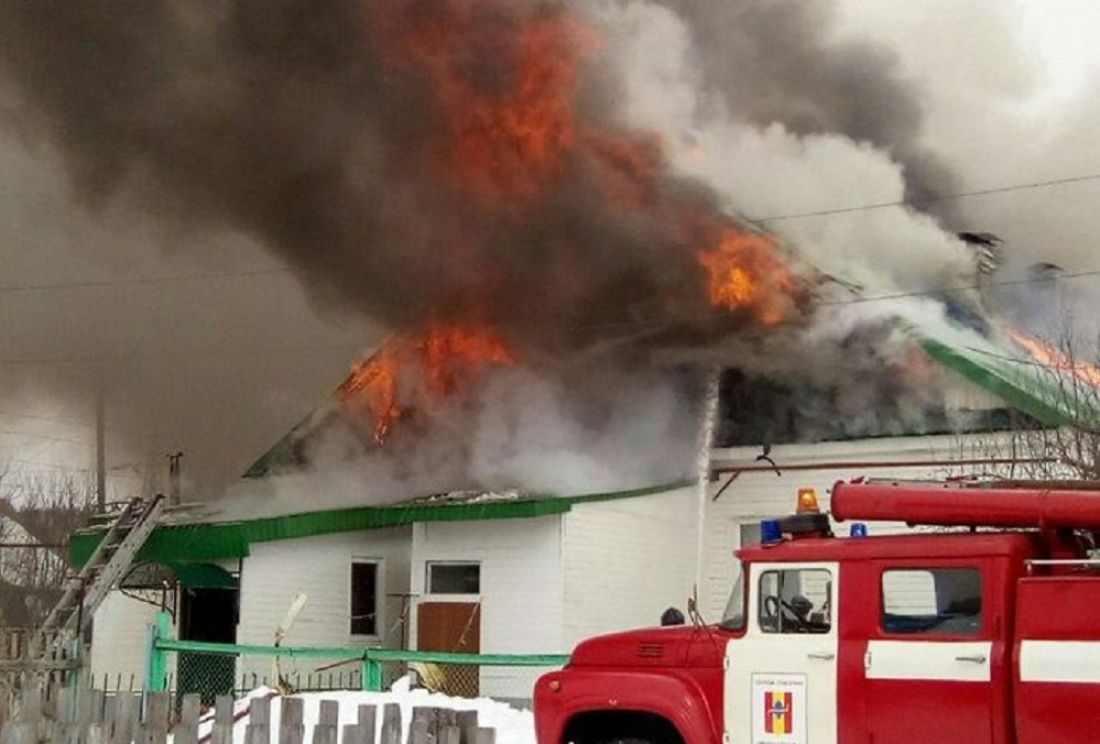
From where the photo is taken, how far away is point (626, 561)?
63.0 ft

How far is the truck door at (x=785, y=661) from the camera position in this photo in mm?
7625

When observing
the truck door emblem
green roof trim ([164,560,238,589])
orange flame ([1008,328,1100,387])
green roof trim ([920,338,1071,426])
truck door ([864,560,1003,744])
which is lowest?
the truck door emblem

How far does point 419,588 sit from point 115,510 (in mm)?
5554

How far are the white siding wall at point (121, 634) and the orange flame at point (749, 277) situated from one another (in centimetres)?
992

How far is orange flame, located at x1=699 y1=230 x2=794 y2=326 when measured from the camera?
71.4 feet

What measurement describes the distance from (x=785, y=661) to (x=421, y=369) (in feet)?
52.9

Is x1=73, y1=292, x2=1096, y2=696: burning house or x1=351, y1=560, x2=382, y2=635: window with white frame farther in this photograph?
x1=351, y1=560, x2=382, y2=635: window with white frame

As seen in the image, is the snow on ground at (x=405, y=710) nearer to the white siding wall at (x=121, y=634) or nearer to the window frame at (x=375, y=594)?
the window frame at (x=375, y=594)

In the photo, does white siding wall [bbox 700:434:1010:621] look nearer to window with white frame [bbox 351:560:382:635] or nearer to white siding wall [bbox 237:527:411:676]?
white siding wall [bbox 237:527:411:676]

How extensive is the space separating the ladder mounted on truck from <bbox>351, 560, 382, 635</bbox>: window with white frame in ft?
9.56

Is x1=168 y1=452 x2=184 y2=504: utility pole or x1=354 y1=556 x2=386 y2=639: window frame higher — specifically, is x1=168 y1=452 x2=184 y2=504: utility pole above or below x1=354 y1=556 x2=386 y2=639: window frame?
above

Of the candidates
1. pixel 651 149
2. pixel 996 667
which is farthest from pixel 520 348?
pixel 996 667

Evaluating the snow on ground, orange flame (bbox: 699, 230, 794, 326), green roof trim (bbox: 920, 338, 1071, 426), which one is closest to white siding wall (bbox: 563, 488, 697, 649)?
the snow on ground

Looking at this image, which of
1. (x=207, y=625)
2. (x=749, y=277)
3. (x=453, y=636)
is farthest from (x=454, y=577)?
(x=749, y=277)
